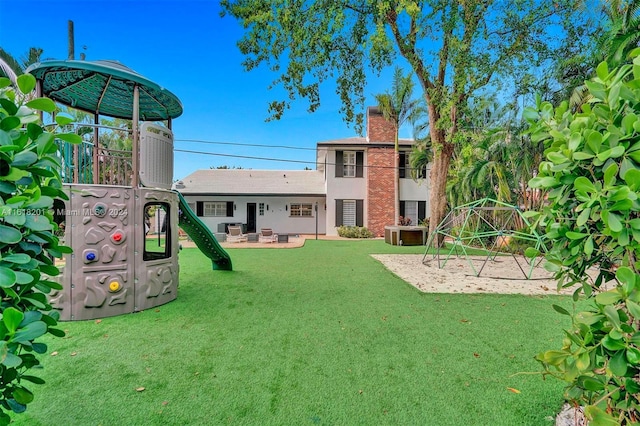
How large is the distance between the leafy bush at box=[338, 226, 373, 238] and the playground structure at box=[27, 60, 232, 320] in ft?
47.6

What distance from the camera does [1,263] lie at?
108 cm

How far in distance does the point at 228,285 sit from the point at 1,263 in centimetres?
691

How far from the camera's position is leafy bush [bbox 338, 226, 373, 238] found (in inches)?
790

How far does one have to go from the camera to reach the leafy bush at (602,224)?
1271 millimetres

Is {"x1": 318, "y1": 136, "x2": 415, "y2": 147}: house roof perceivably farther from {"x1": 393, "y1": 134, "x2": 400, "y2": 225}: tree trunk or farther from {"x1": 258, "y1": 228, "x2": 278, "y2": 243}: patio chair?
{"x1": 258, "y1": 228, "x2": 278, "y2": 243}: patio chair

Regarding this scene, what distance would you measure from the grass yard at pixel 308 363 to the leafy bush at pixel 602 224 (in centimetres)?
153

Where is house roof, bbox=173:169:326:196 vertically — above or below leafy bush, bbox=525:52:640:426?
above

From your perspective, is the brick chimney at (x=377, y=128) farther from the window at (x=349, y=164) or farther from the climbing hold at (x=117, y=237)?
the climbing hold at (x=117, y=237)

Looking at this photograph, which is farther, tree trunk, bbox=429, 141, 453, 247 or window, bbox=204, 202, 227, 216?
window, bbox=204, 202, 227, 216

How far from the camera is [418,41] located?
40.1 ft

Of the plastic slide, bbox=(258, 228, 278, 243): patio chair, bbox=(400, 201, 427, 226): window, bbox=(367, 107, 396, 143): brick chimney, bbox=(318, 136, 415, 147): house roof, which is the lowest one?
bbox=(258, 228, 278, 243): patio chair

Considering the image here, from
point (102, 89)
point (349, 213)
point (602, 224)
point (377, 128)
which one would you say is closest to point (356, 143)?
point (377, 128)

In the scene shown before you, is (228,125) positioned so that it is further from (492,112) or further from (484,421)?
(484,421)

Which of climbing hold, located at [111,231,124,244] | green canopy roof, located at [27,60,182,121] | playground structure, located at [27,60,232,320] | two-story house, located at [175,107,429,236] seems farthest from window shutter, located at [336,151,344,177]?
climbing hold, located at [111,231,124,244]
